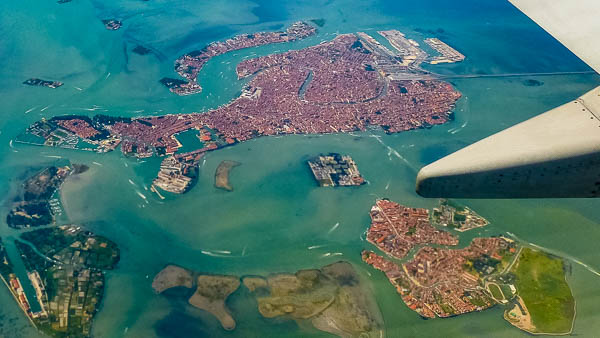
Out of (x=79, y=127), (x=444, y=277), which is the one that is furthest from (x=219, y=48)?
(x=444, y=277)

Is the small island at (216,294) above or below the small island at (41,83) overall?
above

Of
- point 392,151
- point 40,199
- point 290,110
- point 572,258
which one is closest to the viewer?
point 572,258

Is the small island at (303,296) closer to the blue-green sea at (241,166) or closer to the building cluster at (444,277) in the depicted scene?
the blue-green sea at (241,166)

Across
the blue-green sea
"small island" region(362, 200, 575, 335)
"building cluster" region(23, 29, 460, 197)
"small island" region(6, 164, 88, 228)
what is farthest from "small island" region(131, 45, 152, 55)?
"small island" region(362, 200, 575, 335)

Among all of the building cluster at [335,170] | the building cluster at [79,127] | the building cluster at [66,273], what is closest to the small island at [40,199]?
the building cluster at [66,273]

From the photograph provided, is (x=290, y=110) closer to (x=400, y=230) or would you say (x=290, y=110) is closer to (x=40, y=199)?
(x=400, y=230)

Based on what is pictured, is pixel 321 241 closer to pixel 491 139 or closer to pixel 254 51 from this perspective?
pixel 491 139
